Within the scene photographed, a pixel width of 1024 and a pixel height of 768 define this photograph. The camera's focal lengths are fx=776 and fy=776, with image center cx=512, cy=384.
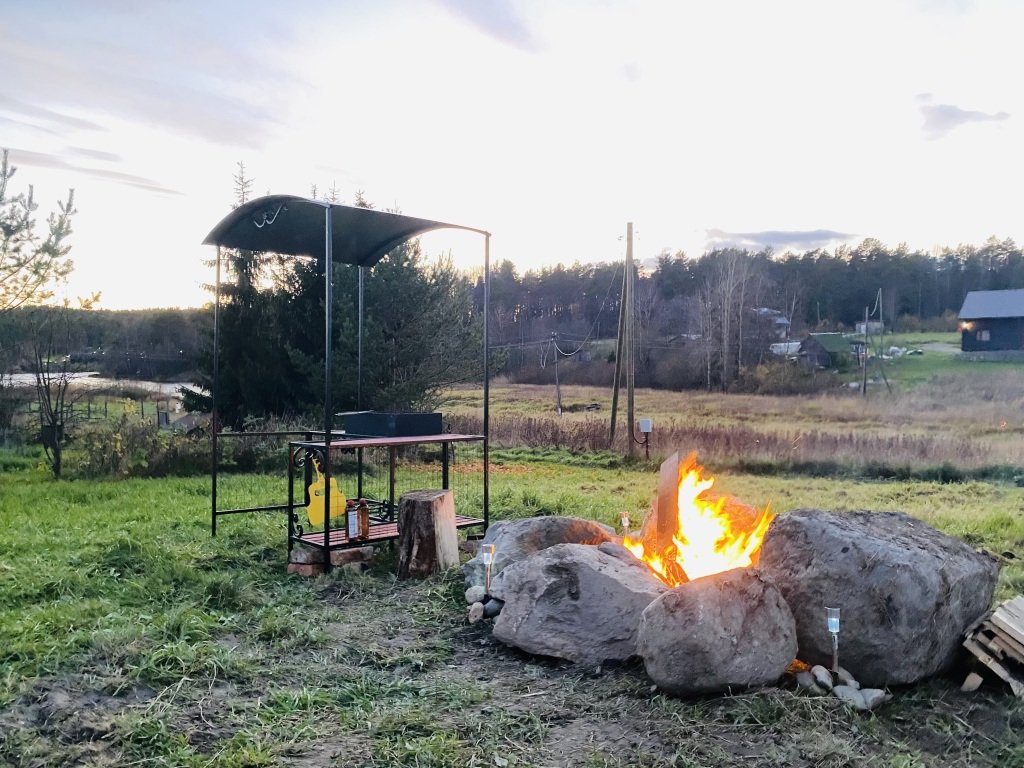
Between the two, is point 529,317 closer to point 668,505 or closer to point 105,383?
point 105,383

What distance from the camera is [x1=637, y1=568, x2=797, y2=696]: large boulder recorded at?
11.9 ft

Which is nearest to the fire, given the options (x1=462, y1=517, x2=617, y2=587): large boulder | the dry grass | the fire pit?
the fire pit

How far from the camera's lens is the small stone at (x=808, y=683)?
3717 millimetres

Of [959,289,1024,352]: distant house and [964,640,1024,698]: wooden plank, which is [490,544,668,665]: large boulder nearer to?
[964,640,1024,698]: wooden plank

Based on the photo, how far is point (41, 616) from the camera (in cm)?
448

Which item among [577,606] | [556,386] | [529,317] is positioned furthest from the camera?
[529,317]

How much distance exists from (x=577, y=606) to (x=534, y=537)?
1369 mm


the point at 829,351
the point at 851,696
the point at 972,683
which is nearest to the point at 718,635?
the point at 851,696

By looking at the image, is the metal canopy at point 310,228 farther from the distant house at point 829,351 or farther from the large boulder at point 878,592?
the distant house at point 829,351

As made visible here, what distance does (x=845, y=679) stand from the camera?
3830 mm

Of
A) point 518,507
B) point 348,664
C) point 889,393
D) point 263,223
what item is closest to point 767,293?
point 889,393

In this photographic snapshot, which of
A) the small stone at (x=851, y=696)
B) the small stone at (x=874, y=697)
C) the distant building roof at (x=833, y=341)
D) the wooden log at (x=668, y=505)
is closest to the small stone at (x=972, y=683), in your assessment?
the small stone at (x=874, y=697)

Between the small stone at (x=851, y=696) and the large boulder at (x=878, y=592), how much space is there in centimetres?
22

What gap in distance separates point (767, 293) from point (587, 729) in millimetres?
29515
